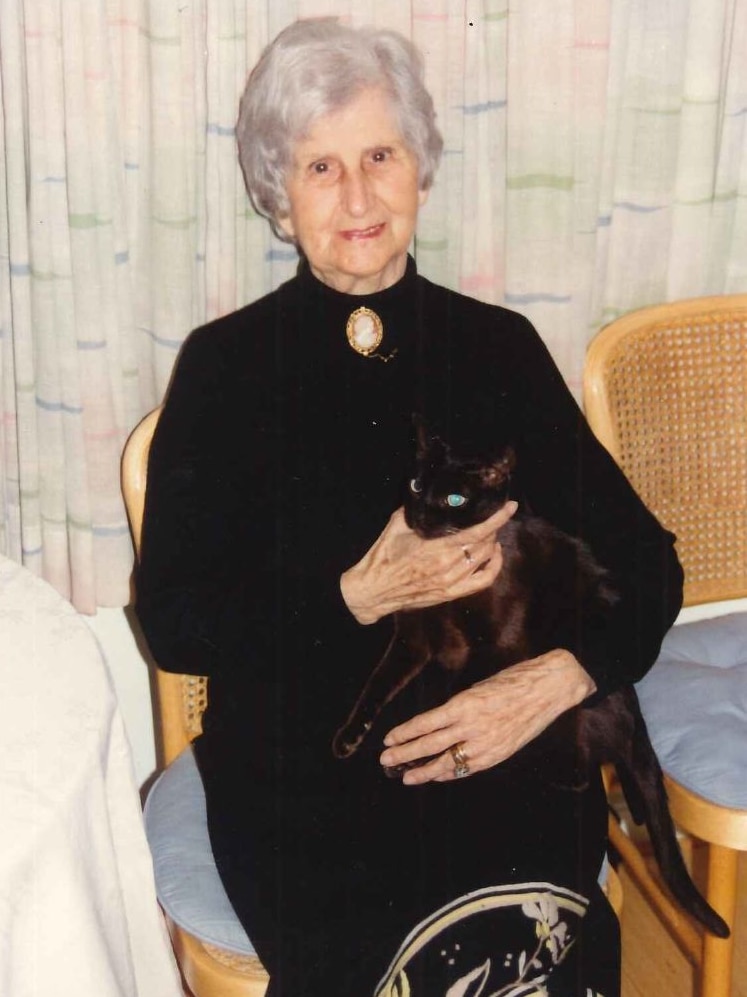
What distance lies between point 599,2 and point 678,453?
0.68 metres

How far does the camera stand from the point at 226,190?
67.9 inches

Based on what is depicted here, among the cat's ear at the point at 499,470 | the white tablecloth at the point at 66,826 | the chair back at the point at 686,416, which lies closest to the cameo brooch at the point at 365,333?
the cat's ear at the point at 499,470

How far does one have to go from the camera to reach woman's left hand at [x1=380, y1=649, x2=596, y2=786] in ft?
4.60

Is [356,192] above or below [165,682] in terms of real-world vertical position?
above

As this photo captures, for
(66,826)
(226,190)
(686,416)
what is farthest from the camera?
(686,416)

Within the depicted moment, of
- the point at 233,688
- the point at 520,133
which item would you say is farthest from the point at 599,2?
the point at 233,688

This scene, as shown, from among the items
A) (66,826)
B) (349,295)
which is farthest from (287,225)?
(66,826)

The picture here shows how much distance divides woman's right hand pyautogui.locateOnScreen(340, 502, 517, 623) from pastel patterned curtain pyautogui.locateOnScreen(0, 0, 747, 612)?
1.77 feet

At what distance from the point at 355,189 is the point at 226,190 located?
11.8 inches

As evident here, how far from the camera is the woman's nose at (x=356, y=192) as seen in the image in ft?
4.90

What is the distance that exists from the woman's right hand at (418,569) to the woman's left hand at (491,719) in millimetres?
125

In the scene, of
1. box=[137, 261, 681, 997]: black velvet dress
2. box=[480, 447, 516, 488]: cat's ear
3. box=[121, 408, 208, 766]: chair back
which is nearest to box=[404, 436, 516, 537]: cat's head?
box=[480, 447, 516, 488]: cat's ear

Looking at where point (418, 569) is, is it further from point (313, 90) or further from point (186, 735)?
point (313, 90)

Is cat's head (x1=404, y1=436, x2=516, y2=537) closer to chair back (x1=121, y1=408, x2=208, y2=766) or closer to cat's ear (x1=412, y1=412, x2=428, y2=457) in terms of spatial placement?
cat's ear (x1=412, y1=412, x2=428, y2=457)
